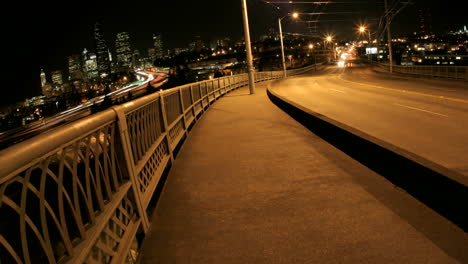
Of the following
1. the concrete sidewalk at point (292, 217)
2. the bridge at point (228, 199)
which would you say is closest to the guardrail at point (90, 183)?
the bridge at point (228, 199)

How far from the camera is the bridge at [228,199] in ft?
7.86

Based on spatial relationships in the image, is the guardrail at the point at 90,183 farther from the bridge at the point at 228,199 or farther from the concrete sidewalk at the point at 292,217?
the concrete sidewalk at the point at 292,217

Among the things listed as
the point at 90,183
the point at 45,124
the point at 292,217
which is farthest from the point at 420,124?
the point at 45,124

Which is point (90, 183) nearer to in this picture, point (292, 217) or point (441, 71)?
point (292, 217)

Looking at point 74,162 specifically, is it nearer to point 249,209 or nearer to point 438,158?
point 249,209

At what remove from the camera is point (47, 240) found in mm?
1969

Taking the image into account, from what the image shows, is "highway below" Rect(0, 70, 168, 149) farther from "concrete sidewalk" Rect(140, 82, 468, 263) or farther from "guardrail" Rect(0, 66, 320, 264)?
"concrete sidewalk" Rect(140, 82, 468, 263)

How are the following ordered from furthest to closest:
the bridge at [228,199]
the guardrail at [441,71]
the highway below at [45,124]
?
1. the highway below at [45,124]
2. the guardrail at [441,71]
3. the bridge at [228,199]

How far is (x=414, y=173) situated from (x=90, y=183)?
4.14m

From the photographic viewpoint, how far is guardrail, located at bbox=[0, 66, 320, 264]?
6.02ft

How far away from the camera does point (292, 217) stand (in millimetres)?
4129

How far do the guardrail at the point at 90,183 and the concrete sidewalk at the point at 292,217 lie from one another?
44cm

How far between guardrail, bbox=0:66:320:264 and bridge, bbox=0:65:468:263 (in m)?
0.01

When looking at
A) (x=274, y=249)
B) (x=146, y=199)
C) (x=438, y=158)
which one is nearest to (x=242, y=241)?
(x=274, y=249)
